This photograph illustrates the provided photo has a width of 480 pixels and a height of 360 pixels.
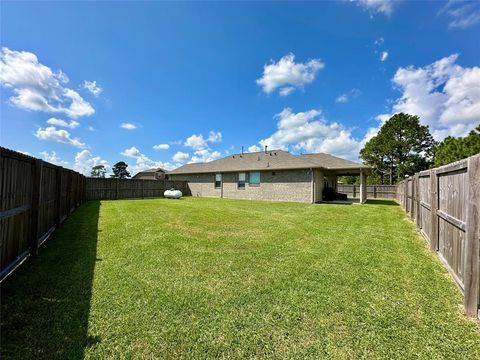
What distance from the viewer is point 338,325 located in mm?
2551

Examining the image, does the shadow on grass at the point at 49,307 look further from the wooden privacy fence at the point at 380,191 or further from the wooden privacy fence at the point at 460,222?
the wooden privacy fence at the point at 380,191

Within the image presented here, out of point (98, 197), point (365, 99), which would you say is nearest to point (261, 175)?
point (365, 99)

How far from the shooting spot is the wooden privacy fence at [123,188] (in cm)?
1849

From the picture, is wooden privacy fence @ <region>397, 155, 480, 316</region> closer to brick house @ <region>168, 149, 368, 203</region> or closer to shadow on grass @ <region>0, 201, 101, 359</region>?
shadow on grass @ <region>0, 201, 101, 359</region>

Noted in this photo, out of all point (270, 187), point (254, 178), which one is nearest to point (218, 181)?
point (254, 178)

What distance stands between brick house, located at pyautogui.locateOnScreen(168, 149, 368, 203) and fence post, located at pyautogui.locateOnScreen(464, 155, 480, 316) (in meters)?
14.3

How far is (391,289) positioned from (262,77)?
16374 mm

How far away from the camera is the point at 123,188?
66.4ft

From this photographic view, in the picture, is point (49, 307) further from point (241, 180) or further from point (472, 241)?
point (241, 180)

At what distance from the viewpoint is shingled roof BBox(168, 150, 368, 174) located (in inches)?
711

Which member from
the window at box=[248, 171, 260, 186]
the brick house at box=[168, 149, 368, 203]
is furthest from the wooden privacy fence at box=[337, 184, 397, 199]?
the window at box=[248, 171, 260, 186]

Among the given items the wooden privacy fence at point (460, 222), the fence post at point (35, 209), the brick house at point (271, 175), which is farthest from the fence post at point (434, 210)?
the brick house at point (271, 175)

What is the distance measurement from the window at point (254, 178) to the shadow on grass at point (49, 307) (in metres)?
→ 16.1

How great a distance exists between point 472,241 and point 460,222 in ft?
2.15
